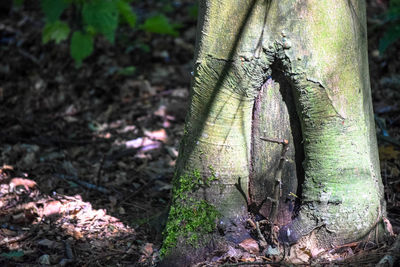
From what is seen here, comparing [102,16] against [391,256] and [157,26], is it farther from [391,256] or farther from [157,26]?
[391,256]

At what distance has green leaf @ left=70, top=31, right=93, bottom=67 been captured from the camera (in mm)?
4531

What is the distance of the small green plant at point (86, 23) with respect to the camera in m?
4.23

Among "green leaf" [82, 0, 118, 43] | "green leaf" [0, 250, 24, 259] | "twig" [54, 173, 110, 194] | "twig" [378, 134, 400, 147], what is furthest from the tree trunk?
"green leaf" [82, 0, 118, 43]

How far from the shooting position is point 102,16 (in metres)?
4.24

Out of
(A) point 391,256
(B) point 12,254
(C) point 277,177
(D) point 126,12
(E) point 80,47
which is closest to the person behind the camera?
(A) point 391,256

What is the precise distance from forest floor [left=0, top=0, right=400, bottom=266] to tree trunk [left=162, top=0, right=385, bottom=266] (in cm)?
27

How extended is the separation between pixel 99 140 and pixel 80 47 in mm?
1197

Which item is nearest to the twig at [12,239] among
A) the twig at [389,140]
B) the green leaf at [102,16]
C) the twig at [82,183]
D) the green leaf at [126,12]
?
the twig at [82,183]

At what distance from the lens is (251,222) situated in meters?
2.21

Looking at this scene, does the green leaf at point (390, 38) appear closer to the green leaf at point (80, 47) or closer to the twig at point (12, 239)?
the green leaf at point (80, 47)

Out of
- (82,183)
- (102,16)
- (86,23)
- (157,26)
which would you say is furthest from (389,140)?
(157,26)

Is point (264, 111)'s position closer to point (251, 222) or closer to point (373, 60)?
point (251, 222)

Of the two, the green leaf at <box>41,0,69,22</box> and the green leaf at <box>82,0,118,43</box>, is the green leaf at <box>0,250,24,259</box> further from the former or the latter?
the green leaf at <box>41,0,69,22</box>

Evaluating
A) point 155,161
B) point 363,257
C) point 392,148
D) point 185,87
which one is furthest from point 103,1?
point 363,257
